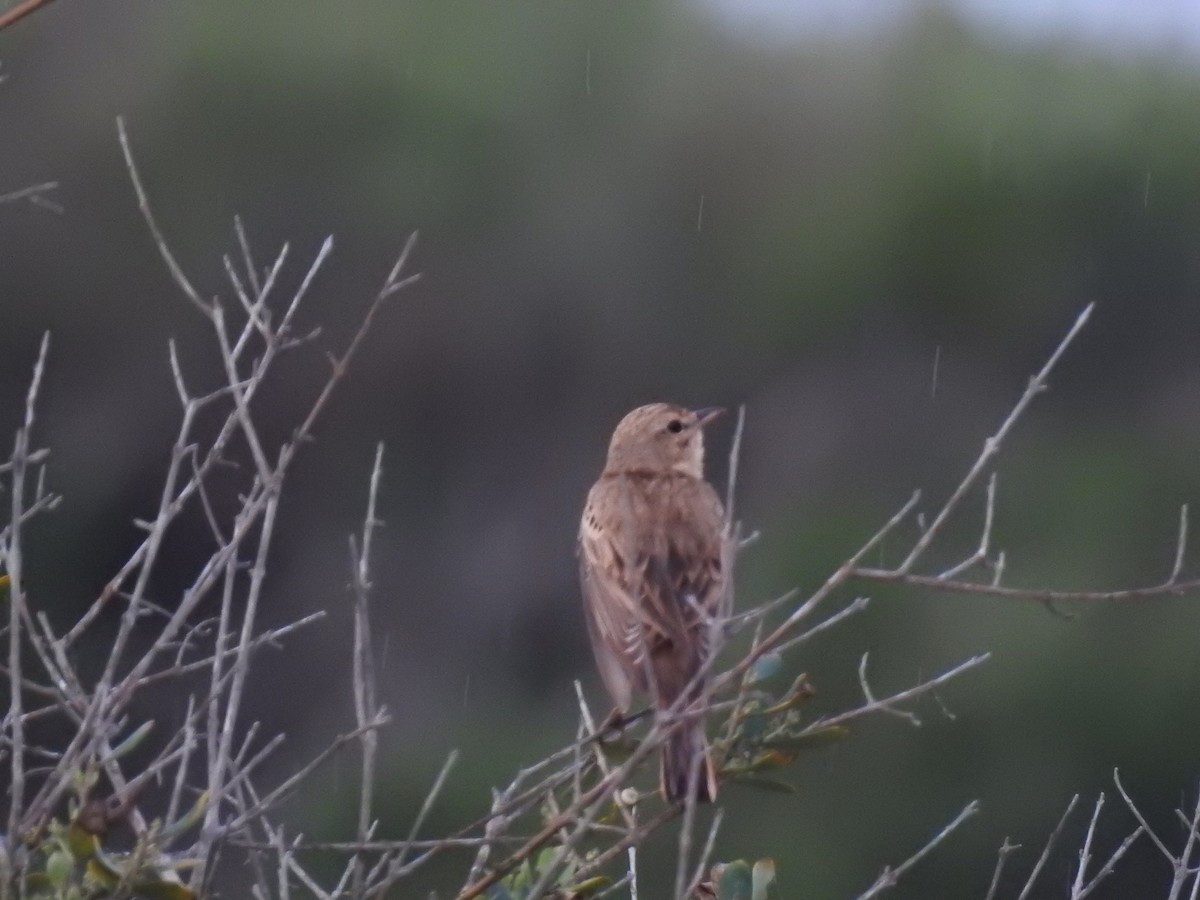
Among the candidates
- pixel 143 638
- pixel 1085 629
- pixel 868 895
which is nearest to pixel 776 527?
pixel 1085 629

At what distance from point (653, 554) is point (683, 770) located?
1.37 m

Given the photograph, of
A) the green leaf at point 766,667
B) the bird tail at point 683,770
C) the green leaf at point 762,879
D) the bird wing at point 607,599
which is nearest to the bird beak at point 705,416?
the bird wing at point 607,599

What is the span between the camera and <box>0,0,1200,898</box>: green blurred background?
2228 centimetres

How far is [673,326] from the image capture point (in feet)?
90.6

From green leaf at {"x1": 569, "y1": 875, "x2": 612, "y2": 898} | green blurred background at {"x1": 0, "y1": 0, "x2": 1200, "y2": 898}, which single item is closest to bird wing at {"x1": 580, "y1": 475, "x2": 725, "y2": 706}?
green leaf at {"x1": 569, "y1": 875, "x2": 612, "y2": 898}

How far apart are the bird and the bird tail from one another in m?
0.19

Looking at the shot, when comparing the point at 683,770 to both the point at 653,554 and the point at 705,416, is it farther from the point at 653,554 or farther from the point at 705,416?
the point at 705,416

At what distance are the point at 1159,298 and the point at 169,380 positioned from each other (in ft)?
41.9

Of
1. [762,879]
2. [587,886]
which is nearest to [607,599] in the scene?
[762,879]

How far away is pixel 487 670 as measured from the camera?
2500cm

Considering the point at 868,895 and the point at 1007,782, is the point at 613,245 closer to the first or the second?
the point at 1007,782

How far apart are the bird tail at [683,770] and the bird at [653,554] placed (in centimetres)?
19

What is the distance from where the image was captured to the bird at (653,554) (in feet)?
20.1

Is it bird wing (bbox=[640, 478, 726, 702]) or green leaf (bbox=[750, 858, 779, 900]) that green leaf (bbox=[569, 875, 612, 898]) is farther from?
bird wing (bbox=[640, 478, 726, 702])
